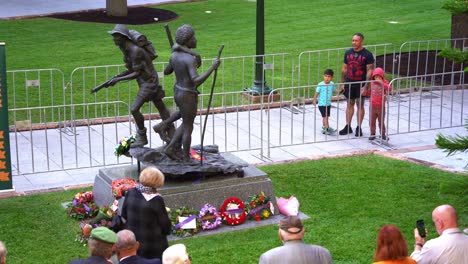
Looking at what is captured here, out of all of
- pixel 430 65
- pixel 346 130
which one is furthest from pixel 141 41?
pixel 430 65

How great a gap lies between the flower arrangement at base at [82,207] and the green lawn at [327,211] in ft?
0.37

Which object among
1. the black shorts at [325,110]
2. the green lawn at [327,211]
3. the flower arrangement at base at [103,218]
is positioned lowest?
the green lawn at [327,211]

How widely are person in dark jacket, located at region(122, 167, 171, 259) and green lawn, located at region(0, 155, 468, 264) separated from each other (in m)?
1.30

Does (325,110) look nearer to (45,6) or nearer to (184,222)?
(184,222)

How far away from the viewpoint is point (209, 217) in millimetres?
11695

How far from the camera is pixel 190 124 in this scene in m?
11.9

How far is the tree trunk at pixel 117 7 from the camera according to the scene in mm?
28391

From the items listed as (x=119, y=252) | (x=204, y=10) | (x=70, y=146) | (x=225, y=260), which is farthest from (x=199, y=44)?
(x=119, y=252)

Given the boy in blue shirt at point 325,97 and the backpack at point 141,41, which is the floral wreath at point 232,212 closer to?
the backpack at point 141,41

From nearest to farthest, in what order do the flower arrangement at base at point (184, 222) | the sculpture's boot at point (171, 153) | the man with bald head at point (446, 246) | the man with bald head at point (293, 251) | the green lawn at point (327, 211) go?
the man with bald head at point (293, 251) < the man with bald head at point (446, 246) < the green lawn at point (327, 211) < the flower arrangement at base at point (184, 222) < the sculpture's boot at point (171, 153)

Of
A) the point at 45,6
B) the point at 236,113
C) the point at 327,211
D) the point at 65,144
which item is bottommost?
the point at 327,211

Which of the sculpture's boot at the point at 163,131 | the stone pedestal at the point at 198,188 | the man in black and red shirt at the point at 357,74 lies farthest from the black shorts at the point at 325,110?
the sculpture's boot at the point at 163,131

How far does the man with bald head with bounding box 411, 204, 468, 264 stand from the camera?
8125mm

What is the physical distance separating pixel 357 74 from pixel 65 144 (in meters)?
5.11
